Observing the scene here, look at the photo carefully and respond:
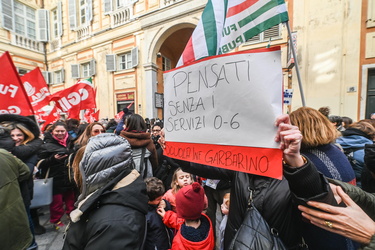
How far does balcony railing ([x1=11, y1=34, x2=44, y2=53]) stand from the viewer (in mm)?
12289

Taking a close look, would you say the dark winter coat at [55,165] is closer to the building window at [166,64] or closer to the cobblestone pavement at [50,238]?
the cobblestone pavement at [50,238]

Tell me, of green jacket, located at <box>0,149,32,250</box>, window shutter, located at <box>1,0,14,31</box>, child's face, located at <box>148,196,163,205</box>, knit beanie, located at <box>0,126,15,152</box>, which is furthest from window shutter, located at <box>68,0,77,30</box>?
child's face, located at <box>148,196,163,205</box>

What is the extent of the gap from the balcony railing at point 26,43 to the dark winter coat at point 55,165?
14405mm

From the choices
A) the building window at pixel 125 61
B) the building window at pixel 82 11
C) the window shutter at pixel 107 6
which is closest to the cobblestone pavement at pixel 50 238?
the building window at pixel 125 61

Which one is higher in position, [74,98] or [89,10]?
[89,10]

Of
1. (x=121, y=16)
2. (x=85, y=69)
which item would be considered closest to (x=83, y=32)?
(x=85, y=69)

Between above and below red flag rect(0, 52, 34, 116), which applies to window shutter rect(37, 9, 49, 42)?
above

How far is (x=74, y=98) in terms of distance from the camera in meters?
4.81

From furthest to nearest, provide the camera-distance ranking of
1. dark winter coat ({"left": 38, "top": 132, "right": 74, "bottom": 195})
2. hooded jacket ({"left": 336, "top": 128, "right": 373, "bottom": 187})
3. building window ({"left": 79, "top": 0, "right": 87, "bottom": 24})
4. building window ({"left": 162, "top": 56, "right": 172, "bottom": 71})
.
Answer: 1. building window ({"left": 79, "top": 0, "right": 87, "bottom": 24})
2. building window ({"left": 162, "top": 56, "right": 172, "bottom": 71})
3. dark winter coat ({"left": 38, "top": 132, "right": 74, "bottom": 195})
4. hooded jacket ({"left": 336, "top": 128, "right": 373, "bottom": 187})

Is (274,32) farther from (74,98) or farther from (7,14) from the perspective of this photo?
(7,14)

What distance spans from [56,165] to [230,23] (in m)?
3.03

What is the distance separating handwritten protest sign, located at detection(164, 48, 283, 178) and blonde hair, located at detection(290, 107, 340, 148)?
0.45m

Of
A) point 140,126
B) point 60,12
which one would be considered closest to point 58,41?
point 60,12

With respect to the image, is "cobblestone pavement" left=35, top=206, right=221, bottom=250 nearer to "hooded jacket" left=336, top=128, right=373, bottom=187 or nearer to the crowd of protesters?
the crowd of protesters
